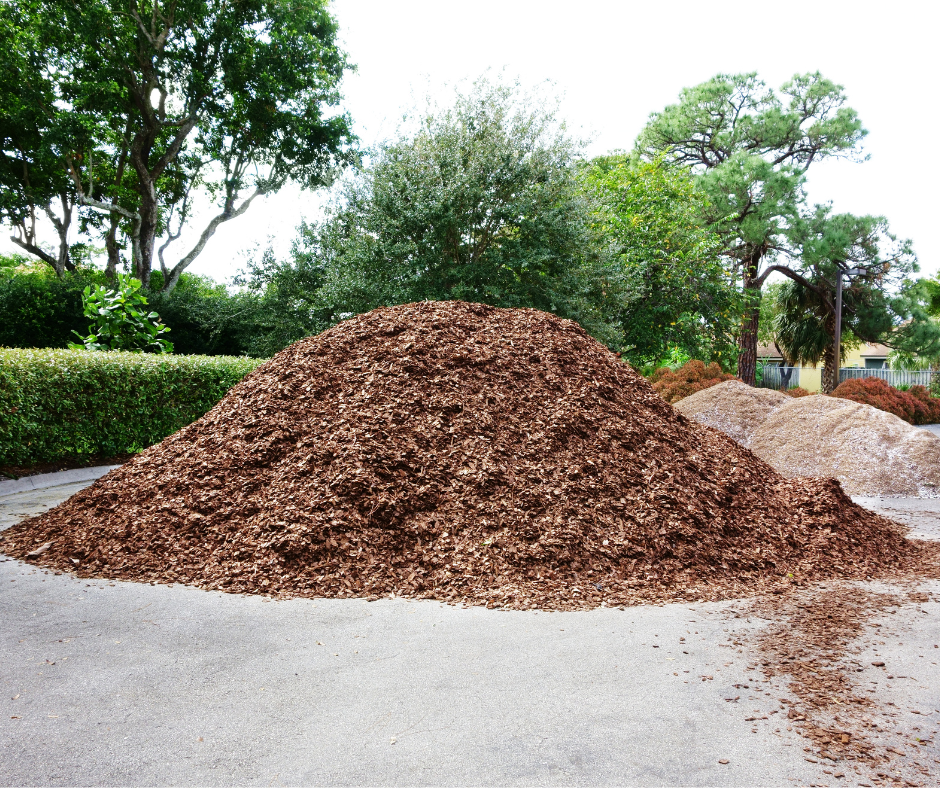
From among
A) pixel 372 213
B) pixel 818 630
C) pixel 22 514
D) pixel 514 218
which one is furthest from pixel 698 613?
pixel 372 213

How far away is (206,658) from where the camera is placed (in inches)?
115

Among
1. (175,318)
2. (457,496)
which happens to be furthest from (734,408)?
(175,318)

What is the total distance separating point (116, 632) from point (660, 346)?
1568 centimetres

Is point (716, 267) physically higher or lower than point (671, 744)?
higher

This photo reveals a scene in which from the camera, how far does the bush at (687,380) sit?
1391 centimetres

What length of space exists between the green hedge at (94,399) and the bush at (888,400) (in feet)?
50.2

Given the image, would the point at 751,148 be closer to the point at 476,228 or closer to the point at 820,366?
the point at 476,228

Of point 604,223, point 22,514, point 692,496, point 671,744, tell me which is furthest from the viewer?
point 604,223

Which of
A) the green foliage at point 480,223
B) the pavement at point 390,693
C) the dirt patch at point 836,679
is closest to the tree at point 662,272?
the green foliage at point 480,223

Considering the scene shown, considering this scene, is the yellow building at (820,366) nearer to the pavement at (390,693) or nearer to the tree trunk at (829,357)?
the tree trunk at (829,357)

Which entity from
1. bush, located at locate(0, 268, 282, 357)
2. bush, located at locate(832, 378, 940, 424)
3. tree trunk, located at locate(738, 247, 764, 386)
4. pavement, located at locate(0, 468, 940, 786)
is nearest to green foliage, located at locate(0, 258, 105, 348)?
bush, located at locate(0, 268, 282, 357)

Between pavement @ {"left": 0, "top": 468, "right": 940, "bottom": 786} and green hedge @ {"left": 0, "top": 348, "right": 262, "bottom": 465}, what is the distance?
4589 mm

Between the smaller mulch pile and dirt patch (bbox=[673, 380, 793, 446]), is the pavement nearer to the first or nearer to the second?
the smaller mulch pile

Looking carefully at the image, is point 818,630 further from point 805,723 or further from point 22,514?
point 22,514
